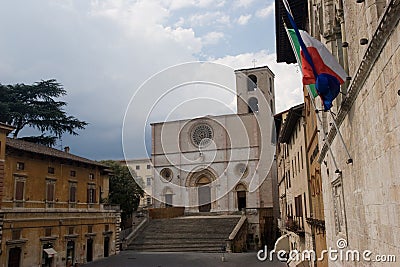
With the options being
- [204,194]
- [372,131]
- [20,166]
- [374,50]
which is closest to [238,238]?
[204,194]

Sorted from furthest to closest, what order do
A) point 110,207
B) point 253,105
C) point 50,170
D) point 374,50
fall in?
point 253,105 < point 110,207 < point 50,170 < point 374,50

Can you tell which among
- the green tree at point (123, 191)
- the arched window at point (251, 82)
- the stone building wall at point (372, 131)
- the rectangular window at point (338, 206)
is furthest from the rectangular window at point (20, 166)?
the arched window at point (251, 82)

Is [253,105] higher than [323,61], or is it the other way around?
[253,105]

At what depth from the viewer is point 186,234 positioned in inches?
1339

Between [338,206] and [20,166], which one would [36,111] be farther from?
[338,206]

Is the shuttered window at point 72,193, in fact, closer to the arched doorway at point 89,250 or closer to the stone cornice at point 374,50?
the arched doorway at point 89,250

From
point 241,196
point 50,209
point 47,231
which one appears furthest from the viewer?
point 241,196

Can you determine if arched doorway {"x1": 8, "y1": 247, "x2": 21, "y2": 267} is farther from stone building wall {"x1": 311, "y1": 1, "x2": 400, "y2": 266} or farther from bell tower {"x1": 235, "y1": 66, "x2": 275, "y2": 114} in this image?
bell tower {"x1": 235, "y1": 66, "x2": 275, "y2": 114}

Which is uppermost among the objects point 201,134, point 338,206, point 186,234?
point 201,134

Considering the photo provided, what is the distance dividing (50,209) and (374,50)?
22492mm

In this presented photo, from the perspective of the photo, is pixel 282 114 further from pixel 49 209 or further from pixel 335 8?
pixel 335 8

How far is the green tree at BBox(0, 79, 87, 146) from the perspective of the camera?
3073 cm

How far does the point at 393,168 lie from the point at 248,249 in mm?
33510

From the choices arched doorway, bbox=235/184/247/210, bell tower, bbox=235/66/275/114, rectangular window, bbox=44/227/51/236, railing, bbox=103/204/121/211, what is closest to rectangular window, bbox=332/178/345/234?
rectangular window, bbox=44/227/51/236
